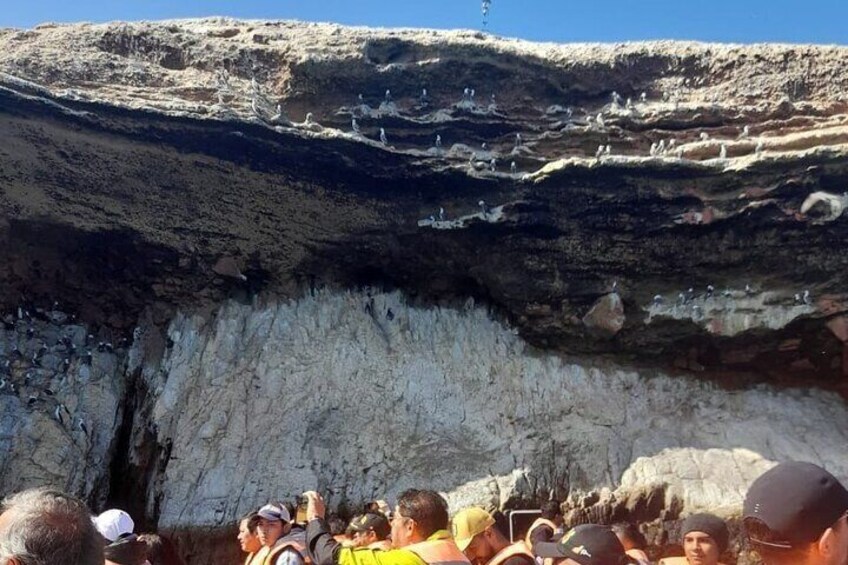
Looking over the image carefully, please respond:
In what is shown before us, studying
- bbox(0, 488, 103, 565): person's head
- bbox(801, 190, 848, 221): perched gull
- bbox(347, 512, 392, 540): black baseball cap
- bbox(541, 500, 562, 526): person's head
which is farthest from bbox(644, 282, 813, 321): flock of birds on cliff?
bbox(0, 488, 103, 565): person's head

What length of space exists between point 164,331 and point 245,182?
232 centimetres

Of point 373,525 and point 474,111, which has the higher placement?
point 474,111

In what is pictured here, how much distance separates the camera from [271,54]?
9047mm

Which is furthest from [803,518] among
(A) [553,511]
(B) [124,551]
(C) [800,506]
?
(A) [553,511]

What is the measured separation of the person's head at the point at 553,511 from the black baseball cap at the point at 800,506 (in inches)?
245

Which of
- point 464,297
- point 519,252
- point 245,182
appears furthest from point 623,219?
point 245,182

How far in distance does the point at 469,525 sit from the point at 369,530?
1204 mm

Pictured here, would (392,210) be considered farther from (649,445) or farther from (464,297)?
(649,445)

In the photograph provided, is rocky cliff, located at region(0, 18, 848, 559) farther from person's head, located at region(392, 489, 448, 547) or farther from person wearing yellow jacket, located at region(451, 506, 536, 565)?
person's head, located at region(392, 489, 448, 547)

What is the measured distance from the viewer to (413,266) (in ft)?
31.6

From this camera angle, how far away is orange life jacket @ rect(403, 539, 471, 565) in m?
3.36

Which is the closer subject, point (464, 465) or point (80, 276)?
point (464, 465)

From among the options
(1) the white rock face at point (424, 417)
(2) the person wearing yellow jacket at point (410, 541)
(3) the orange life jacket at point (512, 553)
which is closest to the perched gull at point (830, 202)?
(1) the white rock face at point (424, 417)

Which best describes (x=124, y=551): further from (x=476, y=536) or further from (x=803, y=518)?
(x=803, y=518)
